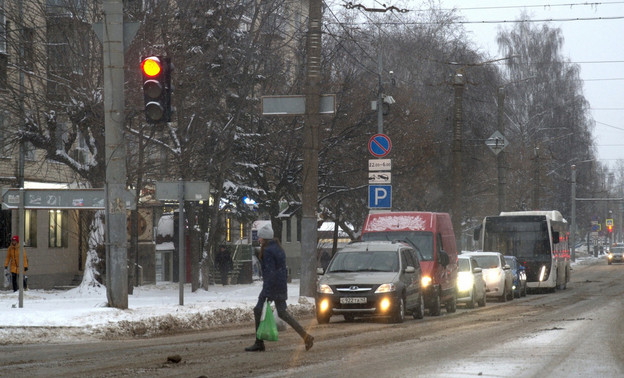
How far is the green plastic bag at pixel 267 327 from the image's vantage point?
13823 mm

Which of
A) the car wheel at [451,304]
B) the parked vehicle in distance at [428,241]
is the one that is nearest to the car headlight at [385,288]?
the parked vehicle in distance at [428,241]

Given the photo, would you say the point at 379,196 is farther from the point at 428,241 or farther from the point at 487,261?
the point at 487,261

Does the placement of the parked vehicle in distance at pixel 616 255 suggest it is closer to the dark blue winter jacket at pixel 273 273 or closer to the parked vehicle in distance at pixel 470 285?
the parked vehicle in distance at pixel 470 285

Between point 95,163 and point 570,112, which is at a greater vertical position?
point 570,112

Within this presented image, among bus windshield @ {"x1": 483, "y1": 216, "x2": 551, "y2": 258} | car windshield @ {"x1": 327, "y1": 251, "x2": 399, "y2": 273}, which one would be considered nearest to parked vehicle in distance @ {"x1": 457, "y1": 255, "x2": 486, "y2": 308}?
car windshield @ {"x1": 327, "y1": 251, "x2": 399, "y2": 273}

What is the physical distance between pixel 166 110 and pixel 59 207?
3749mm

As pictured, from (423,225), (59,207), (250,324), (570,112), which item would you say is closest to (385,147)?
(423,225)

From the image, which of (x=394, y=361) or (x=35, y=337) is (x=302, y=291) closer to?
(x=35, y=337)

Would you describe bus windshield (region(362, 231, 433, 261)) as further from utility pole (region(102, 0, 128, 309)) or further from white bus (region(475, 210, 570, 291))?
white bus (region(475, 210, 570, 291))

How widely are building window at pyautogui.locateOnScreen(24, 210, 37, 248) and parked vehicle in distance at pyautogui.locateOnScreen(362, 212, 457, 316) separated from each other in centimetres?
1640

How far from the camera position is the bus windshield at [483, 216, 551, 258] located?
40.4 meters

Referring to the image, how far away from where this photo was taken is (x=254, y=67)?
34969mm

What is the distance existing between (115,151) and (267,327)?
6336 mm

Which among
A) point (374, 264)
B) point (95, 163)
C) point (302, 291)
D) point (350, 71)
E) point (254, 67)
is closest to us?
point (374, 264)
